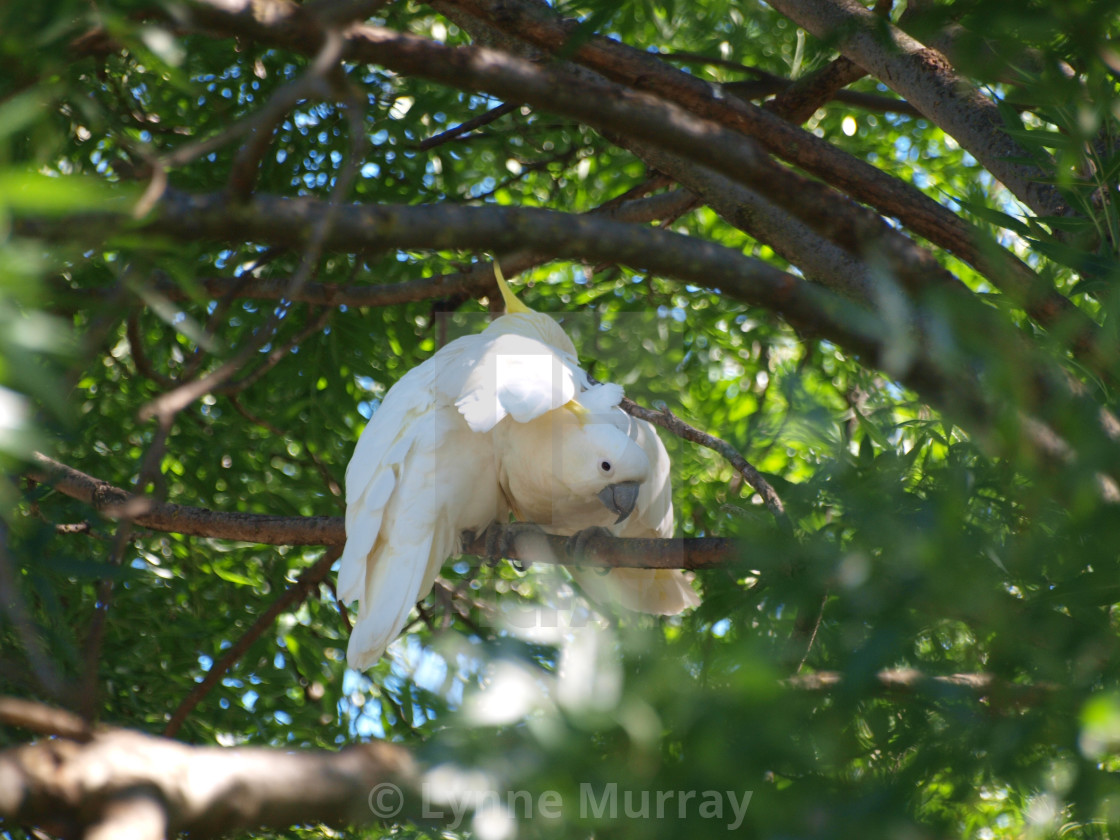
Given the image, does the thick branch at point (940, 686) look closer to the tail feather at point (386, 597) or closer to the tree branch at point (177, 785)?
the tree branch at point (177, 785)

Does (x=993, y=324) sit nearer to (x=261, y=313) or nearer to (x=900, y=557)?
(x=900, y=557)

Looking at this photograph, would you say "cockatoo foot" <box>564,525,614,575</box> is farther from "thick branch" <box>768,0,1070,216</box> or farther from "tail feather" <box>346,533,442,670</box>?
"thick branch" <box>768,0,1070,216</box>

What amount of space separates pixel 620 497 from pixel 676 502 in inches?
26.1

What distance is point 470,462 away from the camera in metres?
1.63

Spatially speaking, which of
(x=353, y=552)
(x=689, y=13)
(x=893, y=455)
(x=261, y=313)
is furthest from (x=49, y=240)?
(x=689, y=13)

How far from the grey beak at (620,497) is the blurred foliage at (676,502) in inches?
9.8

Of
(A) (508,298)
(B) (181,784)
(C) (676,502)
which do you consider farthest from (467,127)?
(B) (181,784)

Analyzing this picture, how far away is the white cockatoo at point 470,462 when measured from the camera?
148cm

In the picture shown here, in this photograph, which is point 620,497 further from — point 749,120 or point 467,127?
point 467,127

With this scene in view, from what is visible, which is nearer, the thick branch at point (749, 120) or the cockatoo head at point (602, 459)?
the thick branch at point (749, 120)

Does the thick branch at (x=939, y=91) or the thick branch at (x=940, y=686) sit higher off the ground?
the thick branch at (x=939, y=91)

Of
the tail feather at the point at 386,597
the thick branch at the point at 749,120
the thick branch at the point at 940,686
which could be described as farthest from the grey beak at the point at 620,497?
the thick branch at the point at 940,686

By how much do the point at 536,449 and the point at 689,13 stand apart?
1166 mm

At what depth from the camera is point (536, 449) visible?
1619 mm
